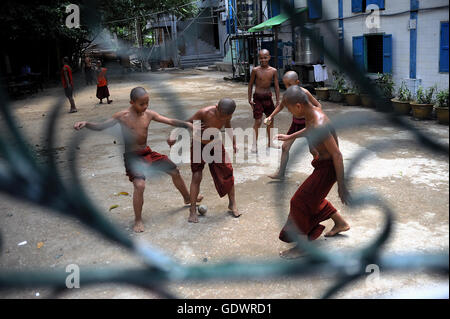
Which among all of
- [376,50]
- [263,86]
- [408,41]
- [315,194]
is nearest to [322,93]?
[376,50]

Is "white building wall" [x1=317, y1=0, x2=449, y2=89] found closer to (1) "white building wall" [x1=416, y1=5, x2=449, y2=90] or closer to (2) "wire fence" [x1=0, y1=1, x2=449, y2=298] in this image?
(1) "white building wall" [x1=416, y1=5, x2=449, y2=90]

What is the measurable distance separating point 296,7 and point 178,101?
0.19m

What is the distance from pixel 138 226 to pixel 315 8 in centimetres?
344

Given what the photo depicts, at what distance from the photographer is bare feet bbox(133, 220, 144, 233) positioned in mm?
3740

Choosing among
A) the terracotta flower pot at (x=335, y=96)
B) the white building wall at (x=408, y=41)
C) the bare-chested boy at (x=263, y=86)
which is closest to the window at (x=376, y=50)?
the white building wall at (x=408, y=41)

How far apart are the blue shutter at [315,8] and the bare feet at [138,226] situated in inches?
134

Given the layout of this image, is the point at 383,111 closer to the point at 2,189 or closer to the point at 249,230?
the point at 2,189

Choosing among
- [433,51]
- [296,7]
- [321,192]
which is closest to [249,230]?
[321,192]

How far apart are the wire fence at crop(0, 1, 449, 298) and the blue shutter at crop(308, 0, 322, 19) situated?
0.06ft

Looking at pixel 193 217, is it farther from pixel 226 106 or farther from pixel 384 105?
pixel 384 105

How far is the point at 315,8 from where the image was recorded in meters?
0.54

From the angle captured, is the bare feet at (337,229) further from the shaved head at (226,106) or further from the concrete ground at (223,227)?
the shaved head at (226,106)

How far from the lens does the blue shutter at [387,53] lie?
8945mm
